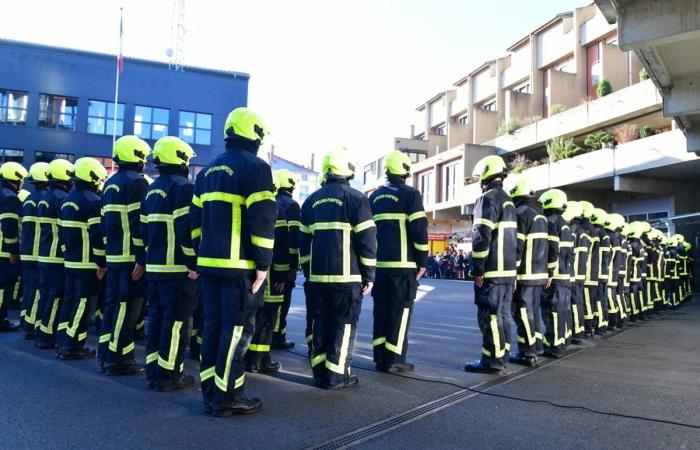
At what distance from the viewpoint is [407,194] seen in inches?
254

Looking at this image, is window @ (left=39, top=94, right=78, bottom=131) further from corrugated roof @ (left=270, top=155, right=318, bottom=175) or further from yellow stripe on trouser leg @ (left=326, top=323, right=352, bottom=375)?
corrugated roof @ (left=270, top=155, right=318, bottom=175)

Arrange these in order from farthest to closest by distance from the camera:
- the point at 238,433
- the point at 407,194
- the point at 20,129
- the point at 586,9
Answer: the point at 586,9 < the point at 20,129 < the point at 407,194 < the point at 238,433

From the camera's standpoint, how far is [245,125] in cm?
484

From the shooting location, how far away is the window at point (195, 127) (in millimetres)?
33062

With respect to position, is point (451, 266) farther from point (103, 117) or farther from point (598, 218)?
point (598, 218)

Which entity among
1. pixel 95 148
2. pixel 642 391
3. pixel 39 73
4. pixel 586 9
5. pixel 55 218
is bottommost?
pixel 642 391

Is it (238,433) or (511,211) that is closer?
(238,433)

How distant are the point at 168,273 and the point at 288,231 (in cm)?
202

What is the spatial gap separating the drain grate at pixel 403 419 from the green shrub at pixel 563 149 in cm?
2424

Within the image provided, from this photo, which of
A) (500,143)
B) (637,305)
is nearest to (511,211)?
(637,305)

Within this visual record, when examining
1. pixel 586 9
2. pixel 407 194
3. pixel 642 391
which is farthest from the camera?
pixel 586 9

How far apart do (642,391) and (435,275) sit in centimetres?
2921

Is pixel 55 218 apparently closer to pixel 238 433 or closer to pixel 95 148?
pixel 238 433

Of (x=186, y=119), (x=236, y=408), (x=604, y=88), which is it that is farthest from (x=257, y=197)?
(x=186, y=119)
